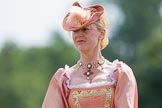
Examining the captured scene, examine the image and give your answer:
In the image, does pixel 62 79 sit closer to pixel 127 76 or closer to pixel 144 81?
pixel 127 76

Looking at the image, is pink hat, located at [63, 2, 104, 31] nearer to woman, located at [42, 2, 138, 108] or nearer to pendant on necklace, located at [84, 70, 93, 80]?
woman, located at [42, 2, 138, 108]

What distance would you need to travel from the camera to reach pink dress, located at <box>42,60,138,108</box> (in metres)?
9.66

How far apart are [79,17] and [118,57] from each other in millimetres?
36629

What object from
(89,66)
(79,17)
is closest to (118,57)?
(89,66)

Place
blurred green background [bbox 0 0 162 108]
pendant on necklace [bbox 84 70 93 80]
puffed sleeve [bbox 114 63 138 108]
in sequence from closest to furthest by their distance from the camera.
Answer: puffed sleeve [bbox 114 63 138 108] → pendant on necklace [bbox 84 70 93 80] → blurred green background [bbox 0 0 162 108]

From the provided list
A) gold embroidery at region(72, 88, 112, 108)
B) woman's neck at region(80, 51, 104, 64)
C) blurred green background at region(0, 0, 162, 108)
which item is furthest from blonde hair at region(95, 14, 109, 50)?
blurred green background at region(0, 0, 162, 108)

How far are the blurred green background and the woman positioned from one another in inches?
1060

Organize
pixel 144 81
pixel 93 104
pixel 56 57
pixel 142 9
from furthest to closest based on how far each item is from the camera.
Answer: pixel 56 57
pixel 142 9
pixel 144 81
pixel 93 104

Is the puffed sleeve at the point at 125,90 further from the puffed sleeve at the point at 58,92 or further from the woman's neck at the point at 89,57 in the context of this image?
the puffed sleeve at the point at 58,92

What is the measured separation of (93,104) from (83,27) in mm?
661

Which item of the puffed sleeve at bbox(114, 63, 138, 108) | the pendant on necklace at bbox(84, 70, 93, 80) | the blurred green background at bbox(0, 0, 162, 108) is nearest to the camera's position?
the puffed sleeve at bbox(114, 63, 138, 108)

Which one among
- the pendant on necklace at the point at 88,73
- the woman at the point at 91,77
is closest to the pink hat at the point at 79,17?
the woman at the point at 91,77

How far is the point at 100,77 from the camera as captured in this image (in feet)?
32.0

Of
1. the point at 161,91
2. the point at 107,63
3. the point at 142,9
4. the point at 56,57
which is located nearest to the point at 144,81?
the point at 161,91
